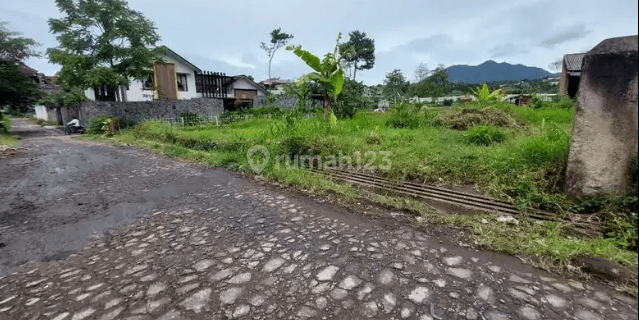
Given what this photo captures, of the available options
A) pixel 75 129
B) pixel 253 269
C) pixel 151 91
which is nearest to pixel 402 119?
pixel 253 269

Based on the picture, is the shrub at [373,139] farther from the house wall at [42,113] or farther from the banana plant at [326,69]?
the house wall at [42,113]

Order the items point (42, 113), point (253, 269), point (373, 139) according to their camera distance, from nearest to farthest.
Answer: point (253, 269), point (373, 139), point (42, 113)

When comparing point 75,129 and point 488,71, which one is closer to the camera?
point 75,129

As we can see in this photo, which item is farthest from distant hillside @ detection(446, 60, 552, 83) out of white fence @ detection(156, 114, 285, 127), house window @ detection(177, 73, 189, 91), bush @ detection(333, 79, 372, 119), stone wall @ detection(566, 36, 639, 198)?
stone wall @ detection(566, 36, 639, 198)

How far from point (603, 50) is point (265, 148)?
17.6 feet

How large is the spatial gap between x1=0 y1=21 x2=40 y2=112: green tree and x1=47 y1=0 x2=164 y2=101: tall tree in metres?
4.66

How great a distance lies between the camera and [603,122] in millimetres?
2494

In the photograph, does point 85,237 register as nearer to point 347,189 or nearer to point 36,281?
point 36,281

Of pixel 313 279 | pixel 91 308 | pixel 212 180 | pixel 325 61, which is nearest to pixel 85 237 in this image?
pixel 91 308

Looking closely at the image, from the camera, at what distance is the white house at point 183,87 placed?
67.2 feet

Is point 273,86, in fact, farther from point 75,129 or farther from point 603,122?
point 603,122

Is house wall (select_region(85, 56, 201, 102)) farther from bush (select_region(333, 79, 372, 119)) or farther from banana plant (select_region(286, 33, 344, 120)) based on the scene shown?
banana plant (select_region(286, 33, 344, 120))

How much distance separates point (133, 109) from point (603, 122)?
18807 mm

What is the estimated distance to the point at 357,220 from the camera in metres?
3.16
